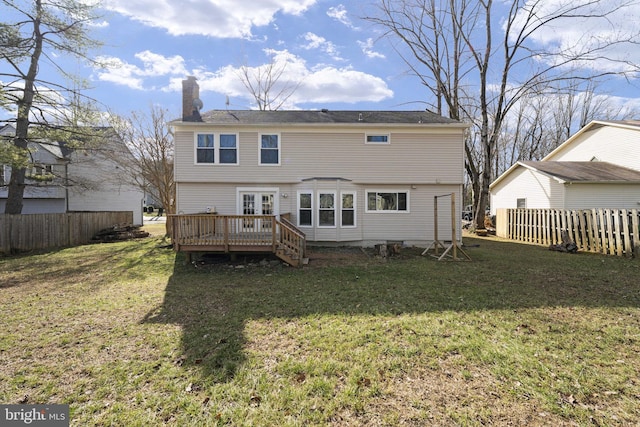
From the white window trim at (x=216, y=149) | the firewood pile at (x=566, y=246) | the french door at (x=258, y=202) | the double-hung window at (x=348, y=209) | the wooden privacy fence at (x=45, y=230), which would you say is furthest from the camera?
the wooden privacy fence at (x=45, y=230)

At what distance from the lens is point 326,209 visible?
11.9 meters

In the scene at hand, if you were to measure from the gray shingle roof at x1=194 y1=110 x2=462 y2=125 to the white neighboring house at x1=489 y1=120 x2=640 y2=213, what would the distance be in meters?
7.81

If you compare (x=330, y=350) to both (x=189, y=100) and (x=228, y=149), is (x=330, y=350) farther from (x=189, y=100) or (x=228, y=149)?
(x=189, y=100)

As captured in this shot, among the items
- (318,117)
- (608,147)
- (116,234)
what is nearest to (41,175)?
(116,234)

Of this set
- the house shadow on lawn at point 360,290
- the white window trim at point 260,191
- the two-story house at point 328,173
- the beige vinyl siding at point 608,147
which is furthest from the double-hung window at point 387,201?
the beige vinyl siding at point 608,147

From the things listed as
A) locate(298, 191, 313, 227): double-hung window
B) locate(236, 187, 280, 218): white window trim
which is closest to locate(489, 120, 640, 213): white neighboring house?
locate(298, 191, 313, 227): double-hung window

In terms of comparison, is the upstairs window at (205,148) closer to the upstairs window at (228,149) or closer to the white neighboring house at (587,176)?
the upstairs window at (228,149)

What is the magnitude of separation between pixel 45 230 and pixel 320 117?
14.3 m

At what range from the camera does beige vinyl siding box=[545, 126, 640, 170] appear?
16.1m

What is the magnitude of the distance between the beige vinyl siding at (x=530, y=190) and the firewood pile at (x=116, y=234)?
930 inches

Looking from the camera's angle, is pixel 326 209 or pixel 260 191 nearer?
pixel 326 209

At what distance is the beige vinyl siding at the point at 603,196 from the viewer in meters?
14.2

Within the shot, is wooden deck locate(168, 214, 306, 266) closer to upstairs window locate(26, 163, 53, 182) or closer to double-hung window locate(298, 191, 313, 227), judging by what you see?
double-hung window locate(298, 191, 313, 227)

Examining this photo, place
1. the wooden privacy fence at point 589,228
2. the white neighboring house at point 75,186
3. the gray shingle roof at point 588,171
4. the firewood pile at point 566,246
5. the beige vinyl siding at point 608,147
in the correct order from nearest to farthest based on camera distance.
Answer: the wooden privacy fence at point 589,228 < the firewood pile at point 566,246 < the gray shingle roof at point 588,171 < the beige vinyl siding at point 608,147 < the white neighboring house at point 75,186
